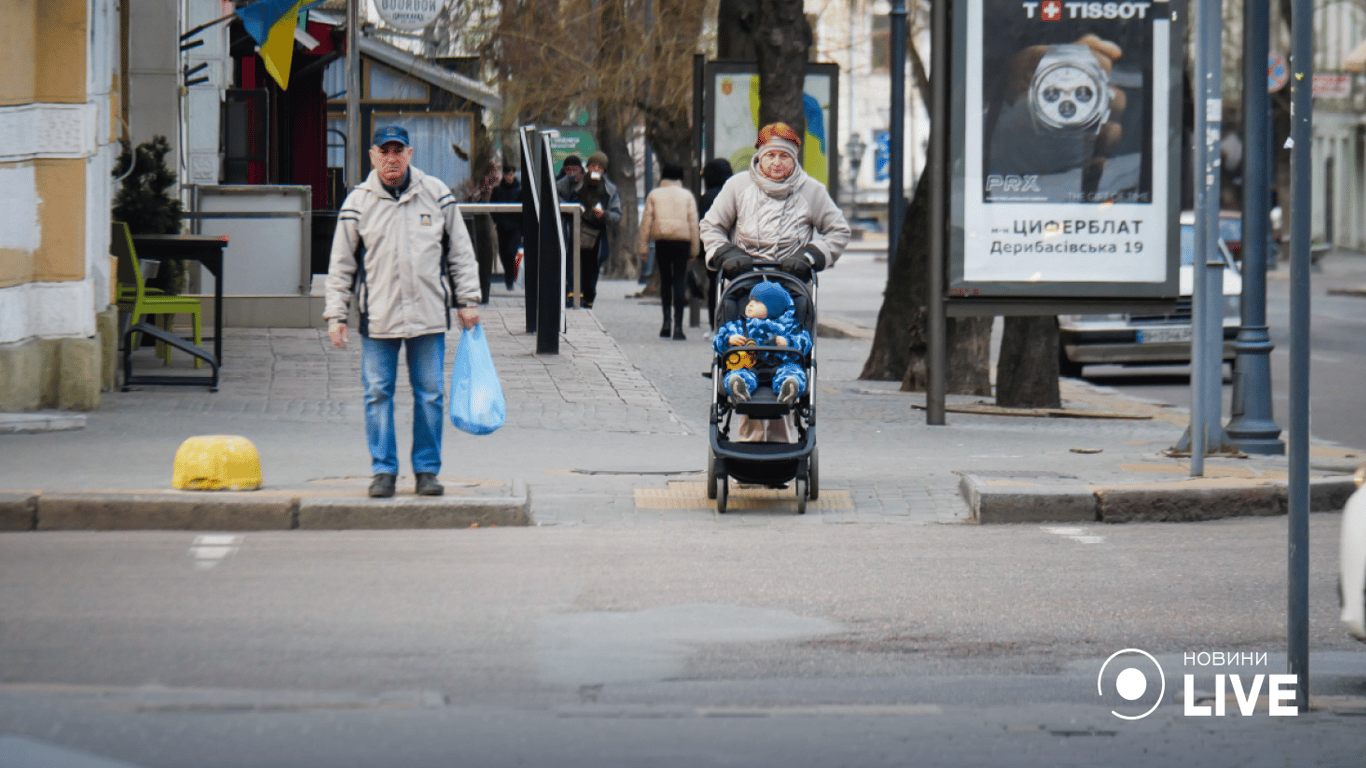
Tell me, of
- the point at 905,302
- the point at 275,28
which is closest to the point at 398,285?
the point at 905,302

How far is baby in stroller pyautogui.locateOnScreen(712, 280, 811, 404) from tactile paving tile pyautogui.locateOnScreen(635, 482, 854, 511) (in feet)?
2.26

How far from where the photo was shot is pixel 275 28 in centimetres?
1859

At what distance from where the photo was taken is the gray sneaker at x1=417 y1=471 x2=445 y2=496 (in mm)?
8906

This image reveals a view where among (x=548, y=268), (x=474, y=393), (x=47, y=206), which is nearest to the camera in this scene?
(x=474, y=393)

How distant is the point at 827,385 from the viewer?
52.4 ft

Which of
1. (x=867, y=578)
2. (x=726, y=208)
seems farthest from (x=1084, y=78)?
(x=867, y=578)

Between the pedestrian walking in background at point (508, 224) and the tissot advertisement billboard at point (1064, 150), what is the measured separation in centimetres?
1225

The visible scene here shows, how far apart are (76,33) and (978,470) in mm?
6035

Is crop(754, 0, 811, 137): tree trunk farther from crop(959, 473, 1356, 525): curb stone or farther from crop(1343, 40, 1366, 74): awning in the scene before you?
crop(1343, 40, 1366, 74): awning

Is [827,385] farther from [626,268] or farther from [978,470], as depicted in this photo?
[626,268]

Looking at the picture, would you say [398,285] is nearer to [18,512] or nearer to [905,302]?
[18,512]

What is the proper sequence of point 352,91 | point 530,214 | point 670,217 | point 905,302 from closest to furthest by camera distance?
point 905,302, point 530,214, point 352,91, point 670,217

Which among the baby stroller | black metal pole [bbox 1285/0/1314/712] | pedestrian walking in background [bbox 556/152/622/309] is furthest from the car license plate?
black metal pole [bbox 1285/0/1314/712]

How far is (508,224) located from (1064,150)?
1335 cm
